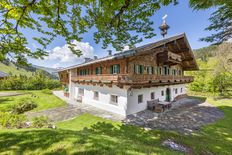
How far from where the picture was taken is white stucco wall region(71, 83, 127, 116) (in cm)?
1289

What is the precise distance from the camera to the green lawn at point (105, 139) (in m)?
4.58

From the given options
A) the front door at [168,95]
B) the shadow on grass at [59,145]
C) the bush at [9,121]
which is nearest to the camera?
the shadow on grass at [59,145]

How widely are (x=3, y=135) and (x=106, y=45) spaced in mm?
6906

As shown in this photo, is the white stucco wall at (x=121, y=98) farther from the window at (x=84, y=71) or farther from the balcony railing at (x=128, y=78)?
the window at (x=84, y=71)

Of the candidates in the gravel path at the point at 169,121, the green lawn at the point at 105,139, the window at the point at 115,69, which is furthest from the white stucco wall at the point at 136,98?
the green lawn at the point at 105,139

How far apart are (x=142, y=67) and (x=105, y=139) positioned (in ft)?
33.3

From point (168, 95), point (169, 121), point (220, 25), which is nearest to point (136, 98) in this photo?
point (169, 121)

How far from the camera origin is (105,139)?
576cm

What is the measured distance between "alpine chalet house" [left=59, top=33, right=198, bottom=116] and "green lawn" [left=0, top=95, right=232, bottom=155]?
331 centimetres

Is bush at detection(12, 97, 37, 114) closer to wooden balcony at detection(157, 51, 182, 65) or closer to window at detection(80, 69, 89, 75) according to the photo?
window at detection(80, 69, 89, 75)

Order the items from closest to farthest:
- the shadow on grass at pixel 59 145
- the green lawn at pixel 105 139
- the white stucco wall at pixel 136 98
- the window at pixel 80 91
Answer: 1. the shadow on grass at pixel 59 145
2. the green lawn at pixel 105 139
3. the white stucco wall at pixel 136 98
4. the window at pixel 80 91

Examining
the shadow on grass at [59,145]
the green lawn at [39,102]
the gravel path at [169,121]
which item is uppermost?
the shadow on grass at [59,145]

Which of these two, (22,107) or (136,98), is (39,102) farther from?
(136,98)

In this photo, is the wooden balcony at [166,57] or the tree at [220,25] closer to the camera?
the tree at [220,25]
